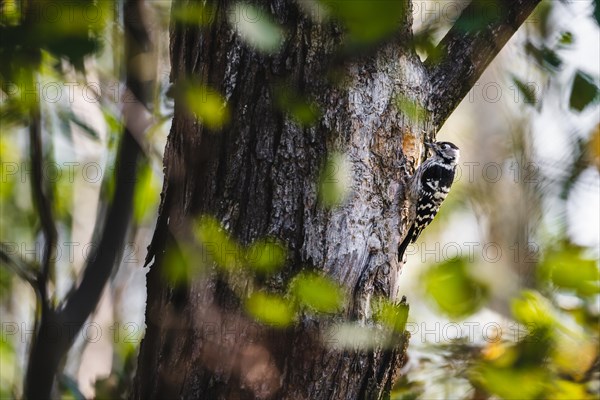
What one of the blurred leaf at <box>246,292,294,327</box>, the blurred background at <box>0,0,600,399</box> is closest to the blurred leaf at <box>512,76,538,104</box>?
the blurred background at <box>0,0,600,399</box>

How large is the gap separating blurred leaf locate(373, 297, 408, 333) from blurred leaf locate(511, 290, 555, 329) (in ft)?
1.10

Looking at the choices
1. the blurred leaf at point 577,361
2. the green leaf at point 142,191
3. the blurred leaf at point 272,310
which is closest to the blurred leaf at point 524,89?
the blurred leaf at point 272,310

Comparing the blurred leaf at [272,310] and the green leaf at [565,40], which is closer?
the blurred leaf at [272,310]

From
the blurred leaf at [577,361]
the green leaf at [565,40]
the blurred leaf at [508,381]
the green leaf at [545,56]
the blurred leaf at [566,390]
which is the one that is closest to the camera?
the blurred leaf at [508,381]

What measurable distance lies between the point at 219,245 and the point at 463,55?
3.52ft

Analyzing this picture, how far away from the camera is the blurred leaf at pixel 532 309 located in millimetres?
1715

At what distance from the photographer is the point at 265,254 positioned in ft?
6.73

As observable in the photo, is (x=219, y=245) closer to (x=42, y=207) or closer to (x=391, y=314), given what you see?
(x=391, y=314)

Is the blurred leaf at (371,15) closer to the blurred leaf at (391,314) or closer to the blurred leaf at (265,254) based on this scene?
the blurred leaf at (265,254)

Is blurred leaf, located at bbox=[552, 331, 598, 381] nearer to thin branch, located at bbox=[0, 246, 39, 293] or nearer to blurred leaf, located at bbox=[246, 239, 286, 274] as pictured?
blurred leaf, located at bbox=[246, 239, 286, 274]

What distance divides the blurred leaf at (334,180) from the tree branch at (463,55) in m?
0.46

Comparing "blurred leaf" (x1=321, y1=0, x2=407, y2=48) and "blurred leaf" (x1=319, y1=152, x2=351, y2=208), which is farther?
"blurred leaf" (x1=319, y1=152, x2=351, y2=208)

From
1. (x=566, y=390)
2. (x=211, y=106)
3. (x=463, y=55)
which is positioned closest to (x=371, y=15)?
(x=211, y=106)

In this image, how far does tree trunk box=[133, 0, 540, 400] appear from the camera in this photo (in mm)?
2031
